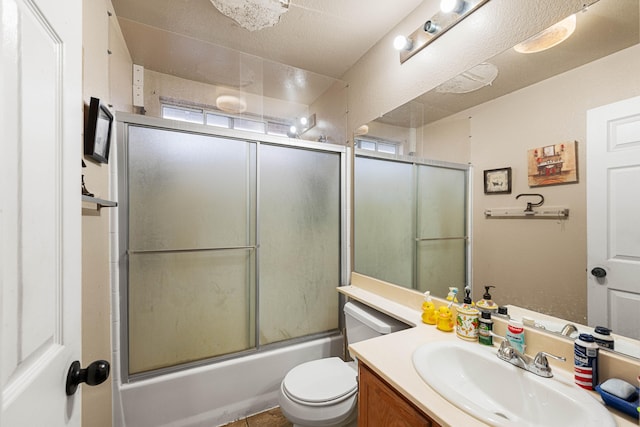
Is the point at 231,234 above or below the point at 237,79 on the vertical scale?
below

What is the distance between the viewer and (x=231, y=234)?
172cm

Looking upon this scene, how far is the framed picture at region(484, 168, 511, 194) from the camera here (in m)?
1.10

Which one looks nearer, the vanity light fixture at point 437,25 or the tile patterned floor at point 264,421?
the vanity light fixture at point 437,25

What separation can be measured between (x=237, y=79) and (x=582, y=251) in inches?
83.1

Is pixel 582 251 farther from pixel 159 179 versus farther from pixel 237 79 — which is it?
pixel 237 79

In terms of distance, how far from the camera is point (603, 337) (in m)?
0.81

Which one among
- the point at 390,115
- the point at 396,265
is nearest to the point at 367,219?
the point at 396,265

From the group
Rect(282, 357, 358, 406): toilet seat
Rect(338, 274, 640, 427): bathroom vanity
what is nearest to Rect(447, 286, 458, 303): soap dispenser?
Rect(338, 274, 640, 427): bathroom vanity

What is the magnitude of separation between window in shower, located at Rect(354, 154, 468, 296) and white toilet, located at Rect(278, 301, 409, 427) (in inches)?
12.1

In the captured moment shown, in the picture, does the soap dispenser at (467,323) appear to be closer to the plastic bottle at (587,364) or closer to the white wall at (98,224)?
the plastic bottle at (587,364)

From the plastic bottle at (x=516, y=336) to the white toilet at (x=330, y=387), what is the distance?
0.53 meters

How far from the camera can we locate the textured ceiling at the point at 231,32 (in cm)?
157

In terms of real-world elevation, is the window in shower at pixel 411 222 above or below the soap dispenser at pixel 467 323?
above

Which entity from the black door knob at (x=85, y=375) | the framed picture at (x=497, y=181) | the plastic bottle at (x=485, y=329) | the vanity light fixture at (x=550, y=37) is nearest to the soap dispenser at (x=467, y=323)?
the plastic bottle at (x=485, y=329)
